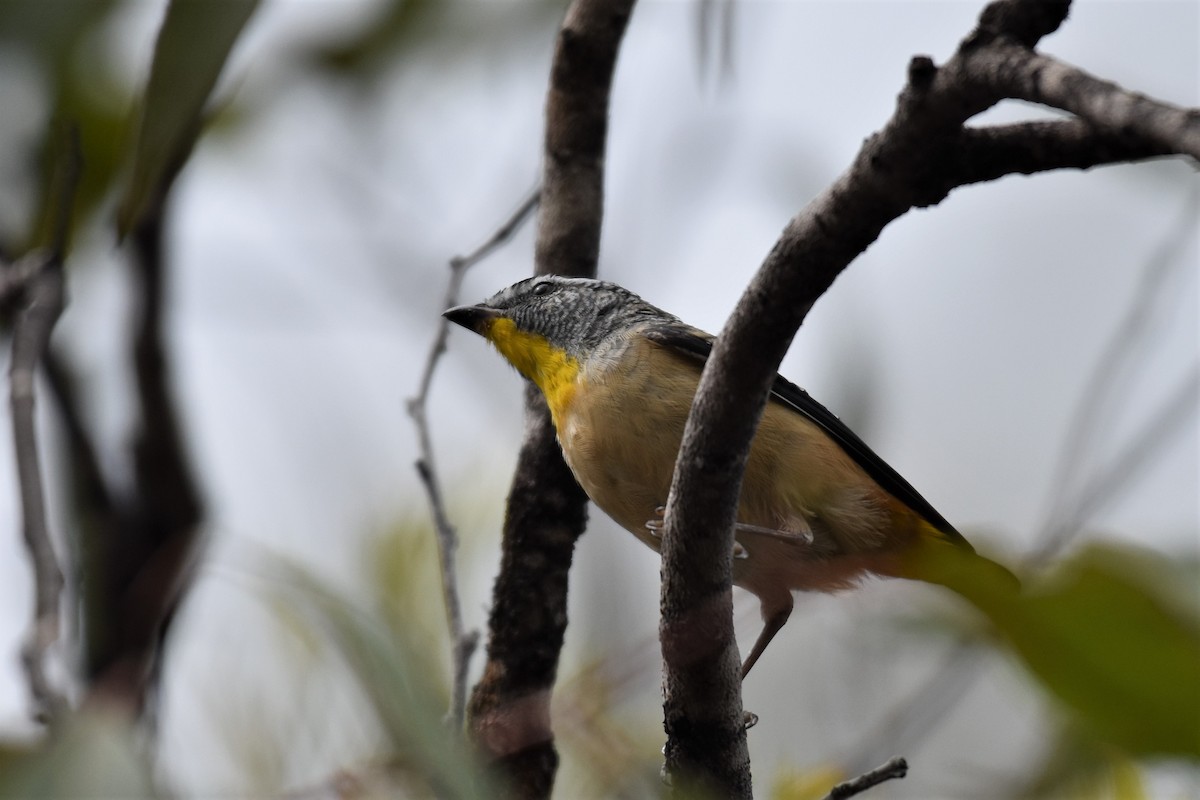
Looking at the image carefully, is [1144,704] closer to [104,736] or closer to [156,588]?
[104,736]

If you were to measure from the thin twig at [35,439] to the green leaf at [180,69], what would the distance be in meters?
0.39

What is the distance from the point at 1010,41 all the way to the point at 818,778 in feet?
6.63

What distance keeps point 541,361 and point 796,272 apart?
2.01 metres

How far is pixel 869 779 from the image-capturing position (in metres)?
2.44

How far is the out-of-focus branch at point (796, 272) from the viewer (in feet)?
4.42

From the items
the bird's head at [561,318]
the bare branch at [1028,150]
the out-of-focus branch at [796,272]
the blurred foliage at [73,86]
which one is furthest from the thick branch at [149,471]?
the bare branch at [1028,150]

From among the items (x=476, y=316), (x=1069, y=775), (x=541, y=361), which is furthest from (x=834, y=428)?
(x=476, y=316)

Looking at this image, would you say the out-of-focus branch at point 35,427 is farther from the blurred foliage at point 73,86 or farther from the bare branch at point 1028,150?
the bare branch at point 1028,150

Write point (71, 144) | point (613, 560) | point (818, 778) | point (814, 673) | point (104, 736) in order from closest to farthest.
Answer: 1. point (104, 736)
2. point (71, 144)
3. point (818, 778)
4. point (613, 560)
5. point (814, 673)

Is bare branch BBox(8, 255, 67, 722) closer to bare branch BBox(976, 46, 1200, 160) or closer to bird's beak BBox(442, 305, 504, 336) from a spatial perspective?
bare branch BBox(976, 46, 1200, 160)

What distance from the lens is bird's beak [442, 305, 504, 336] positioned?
13.5 ft

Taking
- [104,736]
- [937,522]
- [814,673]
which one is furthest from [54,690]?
[814,673]

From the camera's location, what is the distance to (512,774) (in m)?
2.96

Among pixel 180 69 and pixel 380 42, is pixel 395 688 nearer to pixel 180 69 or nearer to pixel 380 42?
pixel 180 69
